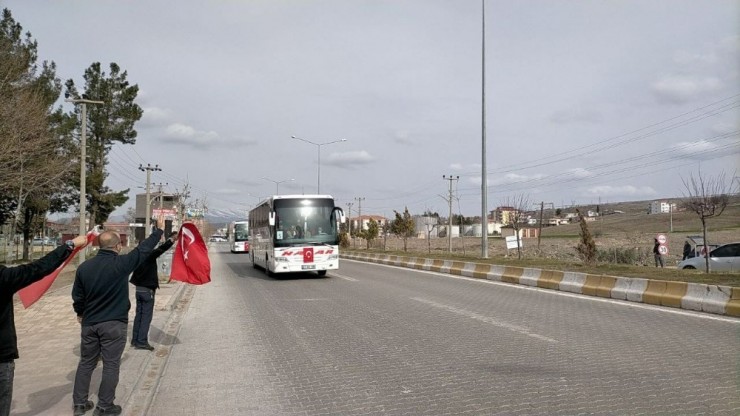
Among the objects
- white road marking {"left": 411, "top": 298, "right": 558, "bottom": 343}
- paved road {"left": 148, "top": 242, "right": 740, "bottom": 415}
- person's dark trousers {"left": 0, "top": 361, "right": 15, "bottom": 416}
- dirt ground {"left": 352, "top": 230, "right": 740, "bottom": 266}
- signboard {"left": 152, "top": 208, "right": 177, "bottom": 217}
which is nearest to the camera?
person's dark trousers {"left": 0, "top": 361, "right": 15, "bottom": 416}

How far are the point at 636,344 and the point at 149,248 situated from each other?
6799 millimetres

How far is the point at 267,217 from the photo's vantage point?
22406 millimetres

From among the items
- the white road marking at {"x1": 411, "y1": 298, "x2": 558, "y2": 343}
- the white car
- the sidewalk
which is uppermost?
the white car

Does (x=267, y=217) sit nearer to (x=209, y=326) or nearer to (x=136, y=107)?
(x=209, y=326)

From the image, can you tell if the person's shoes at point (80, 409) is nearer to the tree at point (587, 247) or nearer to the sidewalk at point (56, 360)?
the sidewalk at point (56, 360)

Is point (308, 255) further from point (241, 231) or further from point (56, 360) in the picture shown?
point (241, 231)

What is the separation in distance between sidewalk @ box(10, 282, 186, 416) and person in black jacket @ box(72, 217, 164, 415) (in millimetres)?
409

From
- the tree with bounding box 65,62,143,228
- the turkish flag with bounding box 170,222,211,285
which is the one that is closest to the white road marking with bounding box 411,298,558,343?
the turkish flag with bounding box 170,222,211,285

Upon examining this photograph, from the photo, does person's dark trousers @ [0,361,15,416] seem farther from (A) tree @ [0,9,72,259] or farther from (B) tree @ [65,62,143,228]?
(B) tree @ [65,62,143,228]

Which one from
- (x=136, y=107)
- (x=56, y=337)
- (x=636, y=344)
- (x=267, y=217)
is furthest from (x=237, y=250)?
(x=636, y=344)

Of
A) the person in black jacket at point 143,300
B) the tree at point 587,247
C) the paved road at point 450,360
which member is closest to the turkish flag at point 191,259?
the person in black jacket at point 143,300

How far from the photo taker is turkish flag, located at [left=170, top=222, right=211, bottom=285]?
26.8ft

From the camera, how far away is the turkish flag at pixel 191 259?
8156 millimetres

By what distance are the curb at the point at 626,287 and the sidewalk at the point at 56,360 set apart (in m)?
10.5
